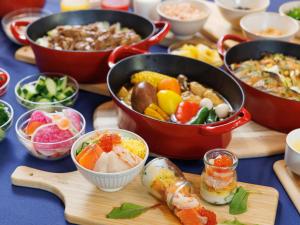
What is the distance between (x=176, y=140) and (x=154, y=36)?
52 cm

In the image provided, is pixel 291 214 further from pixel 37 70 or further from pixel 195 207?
pixel 37 70

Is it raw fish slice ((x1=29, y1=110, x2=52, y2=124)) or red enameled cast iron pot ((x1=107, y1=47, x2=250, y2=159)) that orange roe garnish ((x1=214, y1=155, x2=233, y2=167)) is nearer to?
red enameled cast iron pot ((x1=107, y1=47, x2=250, y2=159))

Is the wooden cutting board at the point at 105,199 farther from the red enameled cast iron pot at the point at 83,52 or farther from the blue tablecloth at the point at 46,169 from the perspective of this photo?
the red enameled cast iron pot at the point at 83,52

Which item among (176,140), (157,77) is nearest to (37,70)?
(157,77)

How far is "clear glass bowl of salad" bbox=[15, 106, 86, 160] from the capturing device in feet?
4.36

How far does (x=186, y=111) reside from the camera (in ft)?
4.56

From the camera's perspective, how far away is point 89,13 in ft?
6.15

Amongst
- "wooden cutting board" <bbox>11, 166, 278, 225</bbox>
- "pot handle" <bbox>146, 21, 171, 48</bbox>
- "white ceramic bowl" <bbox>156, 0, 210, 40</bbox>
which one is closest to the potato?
"wooden cutting board" <bbox>11, 166, 278, 225</bbox>

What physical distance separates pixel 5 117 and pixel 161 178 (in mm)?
509

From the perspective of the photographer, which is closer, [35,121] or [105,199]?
[105,199]

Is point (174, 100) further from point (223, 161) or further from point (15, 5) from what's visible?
point (15, 5)

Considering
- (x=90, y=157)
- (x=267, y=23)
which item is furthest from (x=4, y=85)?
(x=267, y=23)

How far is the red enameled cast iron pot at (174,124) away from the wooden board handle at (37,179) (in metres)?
0.24

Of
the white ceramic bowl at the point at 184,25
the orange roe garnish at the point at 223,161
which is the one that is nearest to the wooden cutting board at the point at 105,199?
the orange roe garnish at the point at 223,161
